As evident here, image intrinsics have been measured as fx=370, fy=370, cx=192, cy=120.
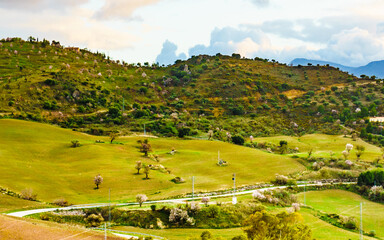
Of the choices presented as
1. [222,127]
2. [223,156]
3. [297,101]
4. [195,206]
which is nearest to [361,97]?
[297,101]

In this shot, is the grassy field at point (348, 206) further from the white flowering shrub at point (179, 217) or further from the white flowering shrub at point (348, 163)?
the white flowering shrub at point (179, 217)

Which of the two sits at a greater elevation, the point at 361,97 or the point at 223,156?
the point at 361,97

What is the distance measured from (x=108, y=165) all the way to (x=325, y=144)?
8188 cm

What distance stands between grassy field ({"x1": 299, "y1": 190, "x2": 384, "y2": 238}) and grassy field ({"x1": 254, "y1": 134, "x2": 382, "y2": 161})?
98.4ft

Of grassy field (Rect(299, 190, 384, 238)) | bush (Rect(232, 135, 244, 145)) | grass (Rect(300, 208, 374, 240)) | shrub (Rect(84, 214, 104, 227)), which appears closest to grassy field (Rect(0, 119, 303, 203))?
bush (Rect(232, 135, 244, 145))

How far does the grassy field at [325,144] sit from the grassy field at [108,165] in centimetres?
2221

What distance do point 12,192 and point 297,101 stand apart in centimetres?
15888

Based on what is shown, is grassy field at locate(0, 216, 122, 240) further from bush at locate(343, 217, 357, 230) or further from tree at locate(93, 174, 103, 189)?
bush at locate(343, 217, 357, 230)

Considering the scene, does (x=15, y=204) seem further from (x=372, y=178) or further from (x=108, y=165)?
(x=372, y=178)

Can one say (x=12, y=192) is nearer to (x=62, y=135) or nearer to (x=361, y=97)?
(x=62, y=135)

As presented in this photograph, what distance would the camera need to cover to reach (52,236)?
3800 cm

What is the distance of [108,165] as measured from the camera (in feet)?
286

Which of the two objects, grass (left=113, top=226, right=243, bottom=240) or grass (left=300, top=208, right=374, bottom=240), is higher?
grass (left=113, top=226, right=243, bottom=240)

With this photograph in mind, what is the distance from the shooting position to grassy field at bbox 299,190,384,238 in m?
65.9
